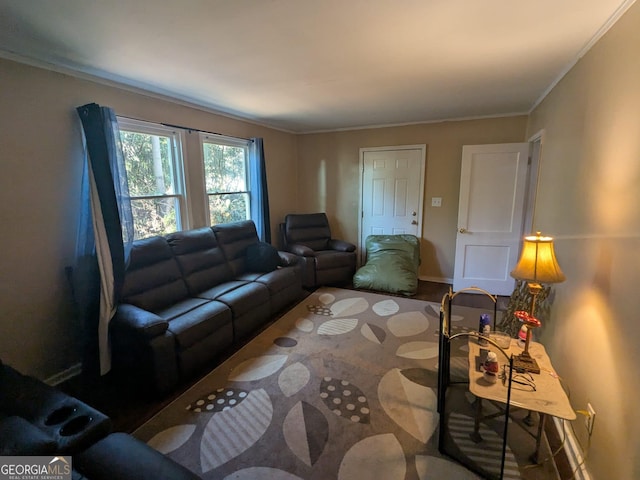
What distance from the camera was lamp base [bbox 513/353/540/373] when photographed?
5.33ft

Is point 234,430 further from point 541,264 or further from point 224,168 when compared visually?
point 224,168

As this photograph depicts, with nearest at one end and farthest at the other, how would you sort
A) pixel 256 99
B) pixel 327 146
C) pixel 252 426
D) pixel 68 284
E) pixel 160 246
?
pixel 252 426
pixel 68 284
pixel 160 246
pixel 256 99
pixel 327 146

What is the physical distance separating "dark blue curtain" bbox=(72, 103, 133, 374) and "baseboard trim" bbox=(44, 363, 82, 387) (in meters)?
0.18

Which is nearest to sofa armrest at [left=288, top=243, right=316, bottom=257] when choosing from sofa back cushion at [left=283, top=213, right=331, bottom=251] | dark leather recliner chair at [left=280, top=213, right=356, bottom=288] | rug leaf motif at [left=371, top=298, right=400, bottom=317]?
dark leather recliner chair at [left=280, top=213, right=356, bottom=288]

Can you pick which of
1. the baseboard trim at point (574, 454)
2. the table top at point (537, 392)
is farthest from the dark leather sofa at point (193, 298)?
the baseboard trim at point (574, 454)

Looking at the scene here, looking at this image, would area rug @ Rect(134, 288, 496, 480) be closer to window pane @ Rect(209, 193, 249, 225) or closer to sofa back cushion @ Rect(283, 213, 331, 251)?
window pane @ Rect(209, 193, 249, 225)

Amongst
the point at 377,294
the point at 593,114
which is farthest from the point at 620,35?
the point at 377,294

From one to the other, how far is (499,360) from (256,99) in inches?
123

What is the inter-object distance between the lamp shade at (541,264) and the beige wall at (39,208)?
3.20 meters

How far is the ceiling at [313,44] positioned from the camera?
1528 millimetres

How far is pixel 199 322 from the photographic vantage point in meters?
2.33

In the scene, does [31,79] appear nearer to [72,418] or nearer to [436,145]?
[72,418]

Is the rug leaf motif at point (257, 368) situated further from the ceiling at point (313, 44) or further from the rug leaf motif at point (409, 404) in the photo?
the ceiling at point (313, 44)

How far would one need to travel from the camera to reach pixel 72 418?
135cm
